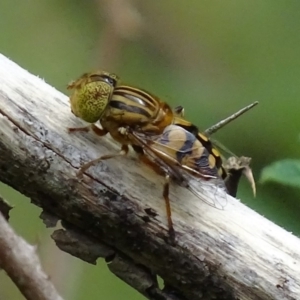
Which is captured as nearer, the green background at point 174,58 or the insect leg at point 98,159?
the insect leg at point 98,159

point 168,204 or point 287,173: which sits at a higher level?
point 287,173

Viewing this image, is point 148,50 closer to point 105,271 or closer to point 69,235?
Result: point 105,271

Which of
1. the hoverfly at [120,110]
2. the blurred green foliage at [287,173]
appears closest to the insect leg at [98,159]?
the hoverfly at [120,110]

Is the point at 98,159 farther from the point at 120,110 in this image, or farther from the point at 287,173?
the point at 287,173

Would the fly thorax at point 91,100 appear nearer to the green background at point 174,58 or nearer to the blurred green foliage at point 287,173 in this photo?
the blurred green foliage at point 287,173

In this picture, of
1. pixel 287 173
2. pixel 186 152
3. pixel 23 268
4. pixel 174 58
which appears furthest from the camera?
pixel 174 58

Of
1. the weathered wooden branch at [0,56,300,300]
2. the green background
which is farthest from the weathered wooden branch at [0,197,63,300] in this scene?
the green background

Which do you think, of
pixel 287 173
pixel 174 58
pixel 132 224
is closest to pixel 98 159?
pixel 132 224
